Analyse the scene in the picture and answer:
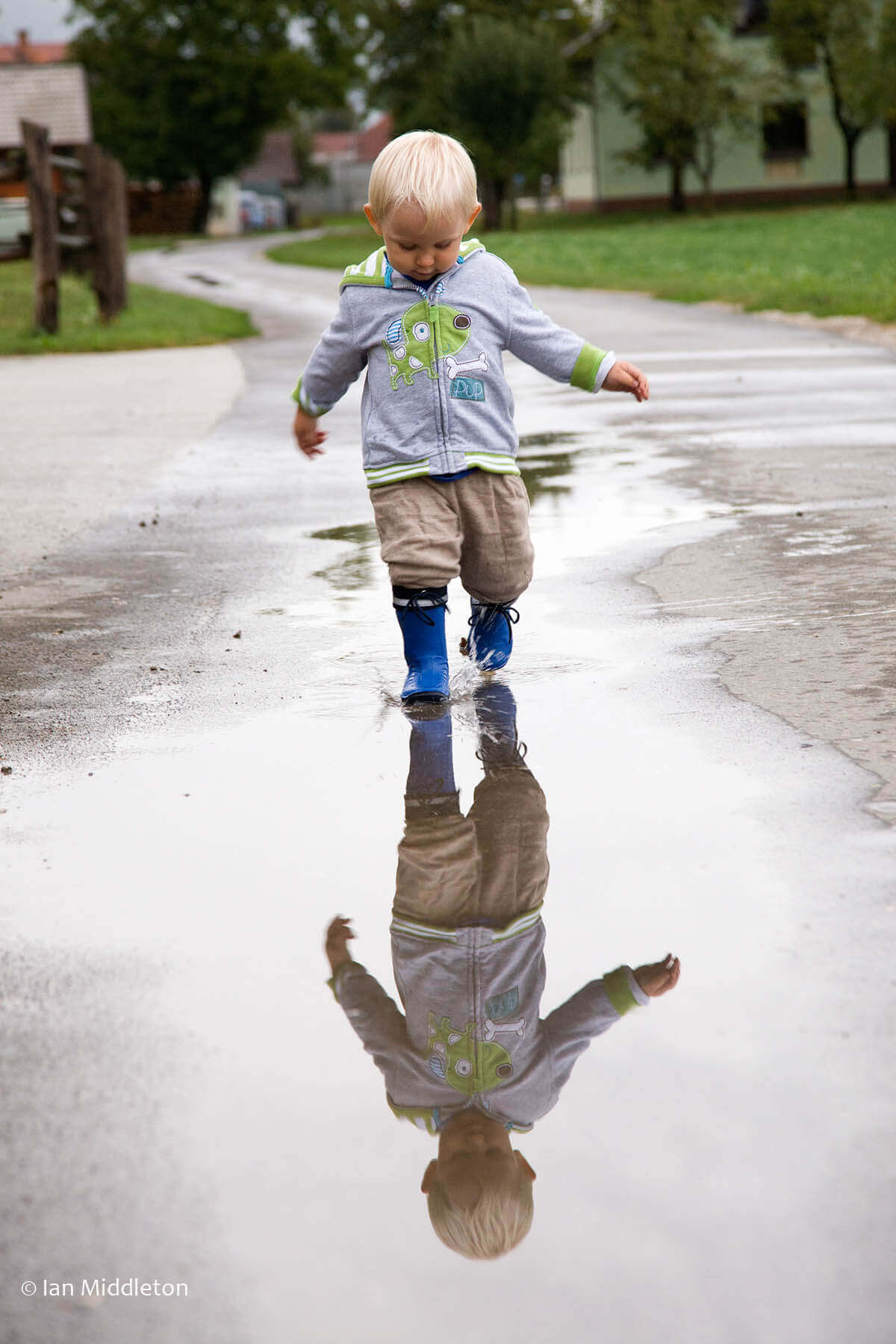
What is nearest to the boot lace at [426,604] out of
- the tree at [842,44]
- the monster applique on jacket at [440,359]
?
the monster applique on jacket at [440,359]

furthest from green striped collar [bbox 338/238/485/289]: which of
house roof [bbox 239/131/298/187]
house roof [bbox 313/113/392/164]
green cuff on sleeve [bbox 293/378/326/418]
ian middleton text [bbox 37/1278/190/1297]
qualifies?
house roof [bbox 313/113/392/164]

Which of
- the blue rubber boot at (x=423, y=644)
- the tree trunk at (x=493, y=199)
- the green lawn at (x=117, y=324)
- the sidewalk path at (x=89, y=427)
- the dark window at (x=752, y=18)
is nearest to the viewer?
the blue rubber boot at (x=423, y=644)

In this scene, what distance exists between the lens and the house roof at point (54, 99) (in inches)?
1674

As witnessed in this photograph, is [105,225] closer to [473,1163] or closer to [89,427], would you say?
[89,427]

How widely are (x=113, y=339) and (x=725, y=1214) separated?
1630cm

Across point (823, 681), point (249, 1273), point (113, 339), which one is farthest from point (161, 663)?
point (113, 339)

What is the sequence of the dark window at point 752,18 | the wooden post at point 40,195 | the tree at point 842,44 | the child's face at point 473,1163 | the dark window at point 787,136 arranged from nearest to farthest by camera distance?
the child's face at point 473,1163, the wooden post at point 40,195, the tree at point 842,44, the dark window at point 752,18, the dark window at point 787,136

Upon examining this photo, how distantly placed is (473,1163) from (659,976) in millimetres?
554

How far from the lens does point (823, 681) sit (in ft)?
13.2

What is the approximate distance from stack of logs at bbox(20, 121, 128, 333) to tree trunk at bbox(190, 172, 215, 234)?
5287 centimetres

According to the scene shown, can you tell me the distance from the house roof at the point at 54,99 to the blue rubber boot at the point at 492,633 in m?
41.1

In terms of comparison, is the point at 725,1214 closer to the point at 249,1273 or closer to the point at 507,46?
the point at 249,1273

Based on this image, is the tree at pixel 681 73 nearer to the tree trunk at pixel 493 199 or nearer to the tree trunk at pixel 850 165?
the tree trunk at pixel 850 165

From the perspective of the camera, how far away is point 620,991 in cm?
243
